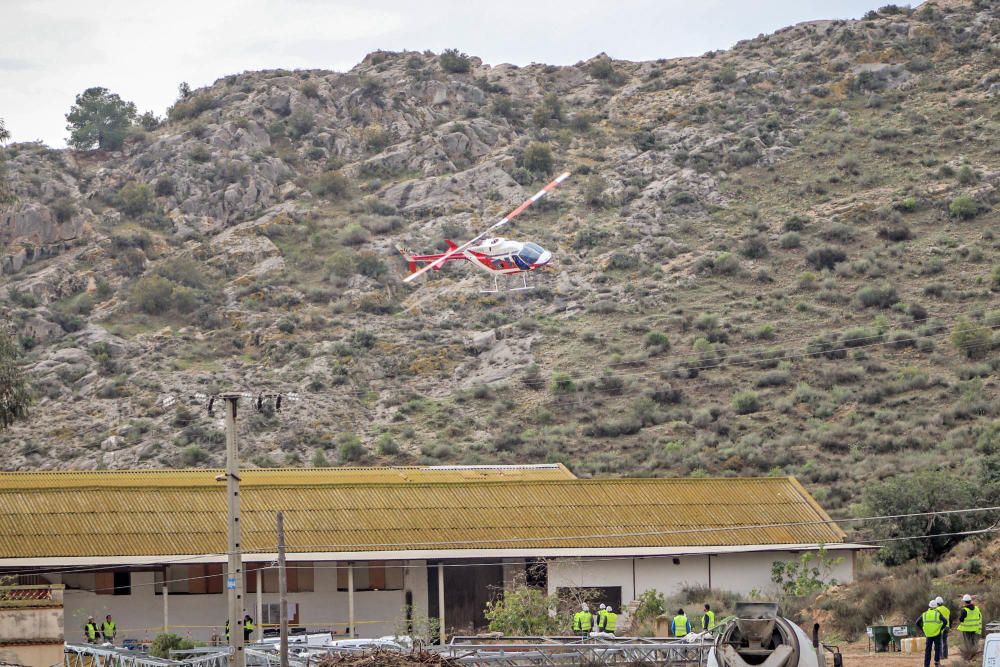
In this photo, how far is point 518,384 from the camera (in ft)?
289

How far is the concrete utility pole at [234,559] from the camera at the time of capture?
3136cm

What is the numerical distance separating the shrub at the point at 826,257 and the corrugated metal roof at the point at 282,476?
47.6 metres

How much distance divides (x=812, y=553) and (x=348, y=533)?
14.1 meters

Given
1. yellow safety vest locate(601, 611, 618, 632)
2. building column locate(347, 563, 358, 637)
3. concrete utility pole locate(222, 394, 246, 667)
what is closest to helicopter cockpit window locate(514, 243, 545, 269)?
building column locate(347, 563, 358, 637)

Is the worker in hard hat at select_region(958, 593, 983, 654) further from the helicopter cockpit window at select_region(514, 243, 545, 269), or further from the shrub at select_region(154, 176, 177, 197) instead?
the shrub at select_region(154, 176, 177, 197)

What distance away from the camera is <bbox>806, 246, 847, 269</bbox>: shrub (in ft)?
329

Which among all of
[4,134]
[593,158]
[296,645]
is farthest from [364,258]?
[296,645]

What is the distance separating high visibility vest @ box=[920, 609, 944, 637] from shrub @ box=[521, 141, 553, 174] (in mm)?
94537

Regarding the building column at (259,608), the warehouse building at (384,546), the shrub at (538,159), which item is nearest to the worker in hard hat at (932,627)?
the warehouse building at (384,546)

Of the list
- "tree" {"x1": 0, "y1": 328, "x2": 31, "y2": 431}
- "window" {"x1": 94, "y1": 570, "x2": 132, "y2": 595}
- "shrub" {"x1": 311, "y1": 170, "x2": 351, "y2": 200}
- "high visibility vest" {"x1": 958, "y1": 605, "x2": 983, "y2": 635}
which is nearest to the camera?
"high visibility vest" {"x1": 958, "y1": 605, "x2": 983, "y2": 635}

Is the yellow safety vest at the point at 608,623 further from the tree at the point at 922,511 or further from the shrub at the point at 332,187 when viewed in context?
the shrub at the point at 332,187

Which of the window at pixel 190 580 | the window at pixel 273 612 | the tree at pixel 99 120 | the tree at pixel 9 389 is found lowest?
the window at pixel 273 612

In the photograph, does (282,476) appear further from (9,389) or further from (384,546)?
(384,546)

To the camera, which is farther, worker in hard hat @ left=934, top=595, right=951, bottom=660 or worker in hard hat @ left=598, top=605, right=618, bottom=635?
worker in hard hat @ left=598, top=605, right=618, bottom=635
